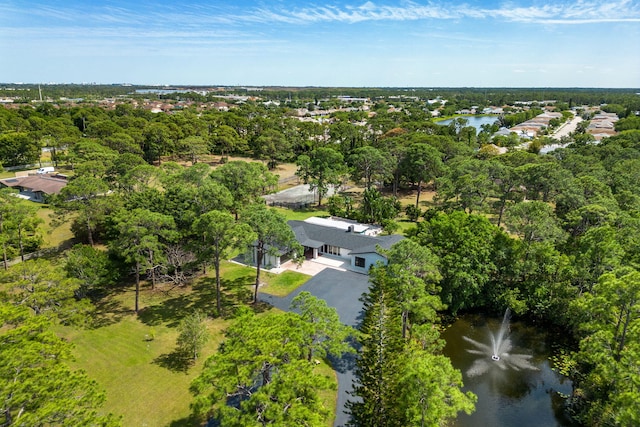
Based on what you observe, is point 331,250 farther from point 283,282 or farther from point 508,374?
point 508,374

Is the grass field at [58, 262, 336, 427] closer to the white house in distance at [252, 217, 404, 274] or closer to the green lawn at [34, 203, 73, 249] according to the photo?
the white house in distance at [252, 217, 404, 274]

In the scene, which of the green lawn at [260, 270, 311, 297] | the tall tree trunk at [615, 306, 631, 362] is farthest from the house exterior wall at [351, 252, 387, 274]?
the tall tree trunk at [615, 306, 631, 362]

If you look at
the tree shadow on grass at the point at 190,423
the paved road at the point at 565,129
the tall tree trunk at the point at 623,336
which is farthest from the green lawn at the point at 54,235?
the paved road at the point at 565,129

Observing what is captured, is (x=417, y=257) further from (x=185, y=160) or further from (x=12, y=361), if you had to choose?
(x=185, y=160)

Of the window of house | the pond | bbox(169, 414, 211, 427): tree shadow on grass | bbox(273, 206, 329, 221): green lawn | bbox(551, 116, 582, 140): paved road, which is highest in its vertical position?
bbox(551, 116, 582, 140): paved road

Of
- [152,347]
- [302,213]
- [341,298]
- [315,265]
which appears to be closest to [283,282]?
[315,265]

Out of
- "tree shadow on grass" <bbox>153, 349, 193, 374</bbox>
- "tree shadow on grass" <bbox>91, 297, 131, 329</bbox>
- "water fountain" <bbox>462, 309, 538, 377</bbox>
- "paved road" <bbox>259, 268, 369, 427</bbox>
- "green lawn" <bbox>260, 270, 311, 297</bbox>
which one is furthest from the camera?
"green lawn" <bbox>260, 270, 311, 297</bbox>
